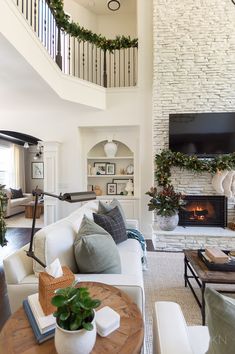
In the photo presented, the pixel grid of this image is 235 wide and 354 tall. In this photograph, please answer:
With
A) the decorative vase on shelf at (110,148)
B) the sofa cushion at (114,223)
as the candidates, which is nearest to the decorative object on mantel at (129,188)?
the decorative vase on shelf at (110,148)

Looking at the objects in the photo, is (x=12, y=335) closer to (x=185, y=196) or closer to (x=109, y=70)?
(x=185, y=196)

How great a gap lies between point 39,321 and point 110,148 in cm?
448

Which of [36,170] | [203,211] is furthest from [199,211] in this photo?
[36,170]

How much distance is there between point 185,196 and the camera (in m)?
4.46

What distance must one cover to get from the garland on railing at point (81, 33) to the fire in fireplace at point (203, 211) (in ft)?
11.7

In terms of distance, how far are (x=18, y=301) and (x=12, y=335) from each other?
585 mm

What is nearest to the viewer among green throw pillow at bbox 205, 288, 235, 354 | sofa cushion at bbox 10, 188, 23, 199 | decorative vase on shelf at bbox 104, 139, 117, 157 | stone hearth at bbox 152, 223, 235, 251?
Result: green throw pillow at bbox 205, 288, 235, 354

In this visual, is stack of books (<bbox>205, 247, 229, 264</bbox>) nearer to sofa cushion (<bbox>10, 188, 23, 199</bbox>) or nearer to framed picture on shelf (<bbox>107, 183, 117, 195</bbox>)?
framed picture on shelf (<bbox>107, 183, 117, 195</bbox>)

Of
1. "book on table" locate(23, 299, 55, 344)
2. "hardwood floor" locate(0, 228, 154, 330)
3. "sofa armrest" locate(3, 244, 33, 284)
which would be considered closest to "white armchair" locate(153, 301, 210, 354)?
"book on table" locate(23, 299, 55, 344)

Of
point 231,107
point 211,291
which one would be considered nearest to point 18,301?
point 211,291

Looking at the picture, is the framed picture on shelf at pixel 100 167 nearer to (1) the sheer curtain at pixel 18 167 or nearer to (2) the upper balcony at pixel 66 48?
(2) the upper balcony at pixel 66 48

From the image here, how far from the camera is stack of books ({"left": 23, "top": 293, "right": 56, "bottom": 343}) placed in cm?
103

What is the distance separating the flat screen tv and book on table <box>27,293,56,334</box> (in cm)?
377

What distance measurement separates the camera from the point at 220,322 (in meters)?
0.73
